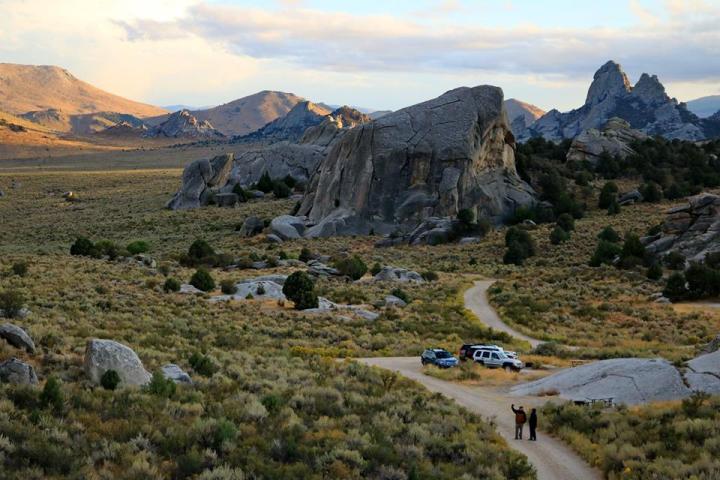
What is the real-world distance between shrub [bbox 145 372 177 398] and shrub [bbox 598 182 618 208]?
264 ft

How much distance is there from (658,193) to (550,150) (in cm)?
2810

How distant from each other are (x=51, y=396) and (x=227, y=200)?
94047 mm

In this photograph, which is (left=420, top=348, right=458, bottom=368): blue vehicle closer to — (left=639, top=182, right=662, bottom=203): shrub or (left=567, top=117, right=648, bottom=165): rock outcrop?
(left=639, top=182, right=662, bottom=203): shrub

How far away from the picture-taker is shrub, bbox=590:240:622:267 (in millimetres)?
64625

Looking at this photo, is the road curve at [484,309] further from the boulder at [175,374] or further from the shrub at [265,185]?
the shrub at [265,185]

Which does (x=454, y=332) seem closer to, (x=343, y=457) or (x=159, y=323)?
(x=159, y=323)

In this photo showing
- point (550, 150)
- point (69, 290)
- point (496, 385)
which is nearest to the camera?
point (496, 385)

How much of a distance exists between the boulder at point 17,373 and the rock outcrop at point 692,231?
184ft

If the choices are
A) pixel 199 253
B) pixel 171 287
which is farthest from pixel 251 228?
pixel 171 287

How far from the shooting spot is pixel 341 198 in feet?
285

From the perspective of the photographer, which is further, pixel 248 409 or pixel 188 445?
pixel 248 409

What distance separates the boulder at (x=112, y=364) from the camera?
62.1 ft

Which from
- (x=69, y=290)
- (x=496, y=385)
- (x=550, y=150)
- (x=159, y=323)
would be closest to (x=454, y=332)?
(x=496, y=385)

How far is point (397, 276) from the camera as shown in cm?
5978
